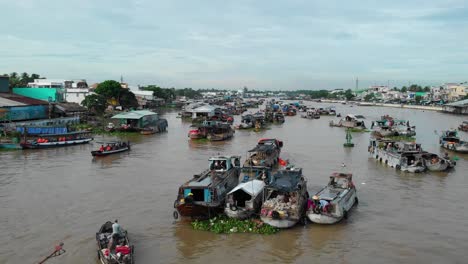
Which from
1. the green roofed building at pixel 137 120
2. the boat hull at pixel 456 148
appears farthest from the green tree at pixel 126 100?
the boat hull at pixel 456 148

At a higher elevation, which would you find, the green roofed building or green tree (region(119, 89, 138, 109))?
green tree (region(119, 89, 138, 109))

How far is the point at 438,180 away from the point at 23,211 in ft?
58.6

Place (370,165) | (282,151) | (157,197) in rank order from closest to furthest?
1. (157,197)
2. (370,165)
3. (282,151)

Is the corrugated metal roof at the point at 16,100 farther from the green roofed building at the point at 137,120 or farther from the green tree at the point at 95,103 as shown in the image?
the green tree at the point at 95,103

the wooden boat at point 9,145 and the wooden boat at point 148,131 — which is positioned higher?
the wooden boat at point 148,131

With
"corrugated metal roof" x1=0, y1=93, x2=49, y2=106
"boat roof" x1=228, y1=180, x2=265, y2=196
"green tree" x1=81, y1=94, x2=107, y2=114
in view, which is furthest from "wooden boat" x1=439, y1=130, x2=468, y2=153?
"green tree" x1=81, y1=94, x2=107, y2=114

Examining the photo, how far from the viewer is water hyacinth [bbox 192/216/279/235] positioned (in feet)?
42.0

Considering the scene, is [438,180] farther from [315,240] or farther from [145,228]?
[145,228]

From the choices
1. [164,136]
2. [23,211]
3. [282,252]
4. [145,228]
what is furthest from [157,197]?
[164,136]

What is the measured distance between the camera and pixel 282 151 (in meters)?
29.8

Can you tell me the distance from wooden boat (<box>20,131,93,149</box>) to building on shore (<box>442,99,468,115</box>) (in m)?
61.3

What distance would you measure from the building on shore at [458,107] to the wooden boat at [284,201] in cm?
6444

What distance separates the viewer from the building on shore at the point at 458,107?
2754 inches

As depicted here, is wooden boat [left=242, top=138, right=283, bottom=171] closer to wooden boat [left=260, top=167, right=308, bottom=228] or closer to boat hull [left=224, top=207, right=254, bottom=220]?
wooden boat [left=260, top=167, right=308, bottom=228]
